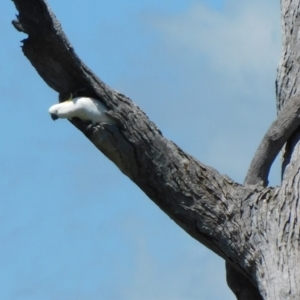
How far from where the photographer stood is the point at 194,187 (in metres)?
6.43

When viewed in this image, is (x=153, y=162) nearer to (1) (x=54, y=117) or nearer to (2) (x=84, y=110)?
(2) (x=84, y=110)

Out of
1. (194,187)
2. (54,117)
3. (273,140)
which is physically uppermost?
(273,140)

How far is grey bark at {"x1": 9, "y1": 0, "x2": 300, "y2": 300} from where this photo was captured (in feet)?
19.7

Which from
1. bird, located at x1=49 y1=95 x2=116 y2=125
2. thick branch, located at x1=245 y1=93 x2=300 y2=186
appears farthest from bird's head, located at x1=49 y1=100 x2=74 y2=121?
thick branch, located at x1=245 y1=93 x2=300 y2=186

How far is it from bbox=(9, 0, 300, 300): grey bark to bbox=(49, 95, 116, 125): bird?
45mm

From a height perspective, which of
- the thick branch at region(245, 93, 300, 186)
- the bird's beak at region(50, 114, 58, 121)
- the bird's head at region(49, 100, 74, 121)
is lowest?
the bird's beak at region(50, 114, 58, 121)

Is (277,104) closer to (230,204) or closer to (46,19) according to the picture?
(230,204)

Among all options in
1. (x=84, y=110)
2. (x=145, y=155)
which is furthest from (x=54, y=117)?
(x=145, y=155)

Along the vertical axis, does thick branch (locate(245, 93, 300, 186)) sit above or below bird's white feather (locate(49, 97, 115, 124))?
above

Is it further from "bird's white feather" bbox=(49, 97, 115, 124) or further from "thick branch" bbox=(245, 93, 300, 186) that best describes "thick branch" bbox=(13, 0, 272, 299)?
"thick branch" bbox=(245, 93, 300, 186)

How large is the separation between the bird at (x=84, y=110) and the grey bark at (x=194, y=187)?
0.15 feet

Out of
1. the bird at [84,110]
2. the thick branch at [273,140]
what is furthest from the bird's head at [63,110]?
the thick branch at [273,140]

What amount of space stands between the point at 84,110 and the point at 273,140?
5.59ft

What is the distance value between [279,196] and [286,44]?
4.91ft
